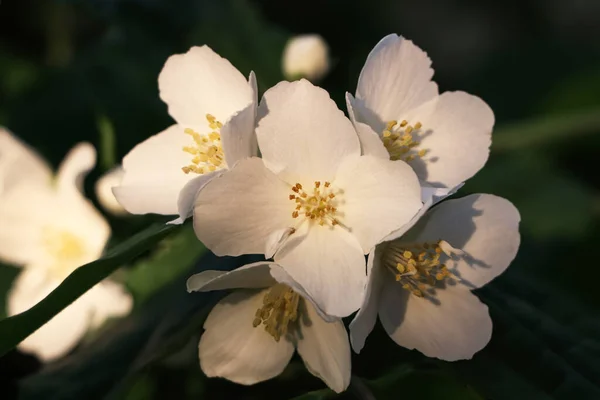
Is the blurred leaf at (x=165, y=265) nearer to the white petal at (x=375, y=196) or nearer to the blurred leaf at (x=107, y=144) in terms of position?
the blurred leaf at (x=107, y=144)

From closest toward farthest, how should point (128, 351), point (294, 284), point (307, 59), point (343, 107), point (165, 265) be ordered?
point (294, 284) → point (128, 351) → point (165, 265) → point (343, 107) → point (307, 59)

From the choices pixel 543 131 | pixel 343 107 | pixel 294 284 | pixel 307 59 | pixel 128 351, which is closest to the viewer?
pixel 294 284

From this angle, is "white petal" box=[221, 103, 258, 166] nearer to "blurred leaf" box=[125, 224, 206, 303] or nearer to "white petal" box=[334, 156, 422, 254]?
"white petal" box=[334, 156, 422, 254]

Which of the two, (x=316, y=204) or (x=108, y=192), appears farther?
(x=108, y=192)

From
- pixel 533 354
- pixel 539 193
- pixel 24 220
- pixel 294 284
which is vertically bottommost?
pixel 539 193

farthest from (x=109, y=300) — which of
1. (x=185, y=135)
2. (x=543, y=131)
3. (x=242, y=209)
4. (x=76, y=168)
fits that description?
(x=543, y=131)

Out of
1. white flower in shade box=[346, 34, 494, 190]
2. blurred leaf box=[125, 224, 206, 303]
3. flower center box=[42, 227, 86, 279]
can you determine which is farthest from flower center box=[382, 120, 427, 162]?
flower center box=[42, 227, 86, 279]

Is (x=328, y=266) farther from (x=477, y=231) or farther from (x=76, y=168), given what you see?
(x=76, y=168)
